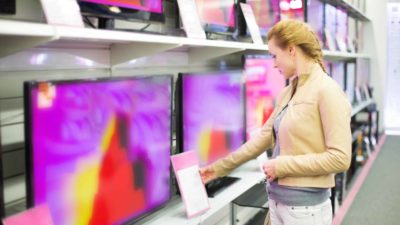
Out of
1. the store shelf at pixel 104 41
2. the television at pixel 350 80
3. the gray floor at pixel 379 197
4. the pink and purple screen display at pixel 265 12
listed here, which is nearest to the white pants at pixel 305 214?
the store shelf at pixel 104 41

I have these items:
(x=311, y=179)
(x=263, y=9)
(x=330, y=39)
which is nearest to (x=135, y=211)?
(x=311, y=179)

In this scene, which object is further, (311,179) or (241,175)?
(241,175)

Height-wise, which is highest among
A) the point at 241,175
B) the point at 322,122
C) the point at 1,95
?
the point at 1,95

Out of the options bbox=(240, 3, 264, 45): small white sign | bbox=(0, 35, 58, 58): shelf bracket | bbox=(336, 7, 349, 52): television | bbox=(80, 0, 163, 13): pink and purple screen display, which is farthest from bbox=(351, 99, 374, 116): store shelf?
bbox=(0, 35, 58, 58): shelf bracket

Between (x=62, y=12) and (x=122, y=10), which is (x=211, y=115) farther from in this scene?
(x=62, y=12)

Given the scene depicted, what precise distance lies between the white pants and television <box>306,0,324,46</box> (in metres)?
2.62

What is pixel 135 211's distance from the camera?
1689 millimetres

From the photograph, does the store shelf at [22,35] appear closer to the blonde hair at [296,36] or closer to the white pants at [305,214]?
the blonde hair at [296,36]

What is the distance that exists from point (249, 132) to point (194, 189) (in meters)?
0.99

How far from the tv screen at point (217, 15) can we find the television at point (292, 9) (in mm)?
899

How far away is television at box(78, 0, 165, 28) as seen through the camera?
151 cm

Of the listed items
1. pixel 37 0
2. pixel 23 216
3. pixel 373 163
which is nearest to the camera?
pixel 23 216

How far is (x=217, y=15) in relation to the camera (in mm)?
2473

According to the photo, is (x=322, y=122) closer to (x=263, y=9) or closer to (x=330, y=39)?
(x=263, y=9)
